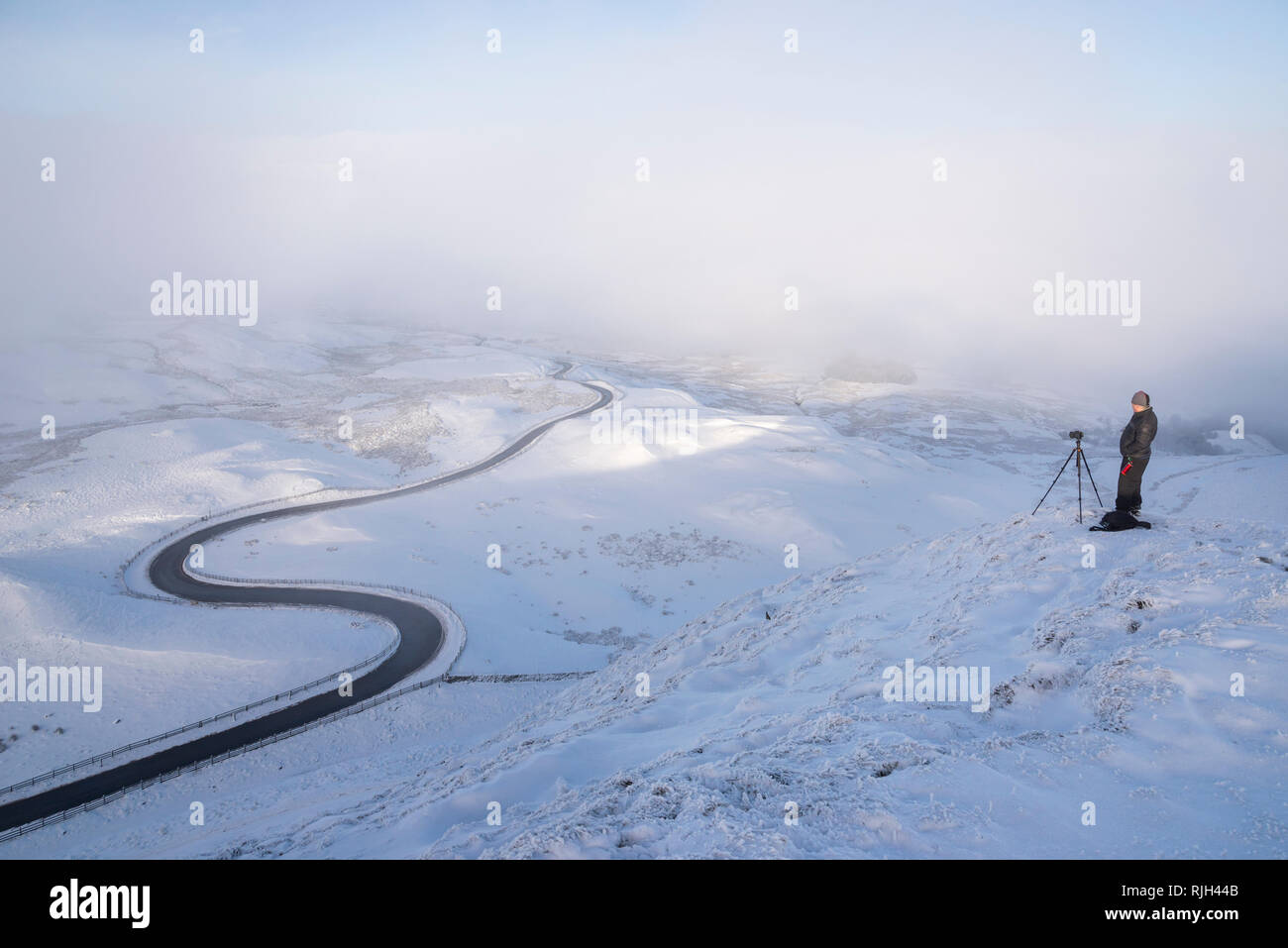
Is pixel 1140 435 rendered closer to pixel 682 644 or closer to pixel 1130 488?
pixel 1130 488

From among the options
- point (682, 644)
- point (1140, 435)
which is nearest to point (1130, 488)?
point (1140, 435)

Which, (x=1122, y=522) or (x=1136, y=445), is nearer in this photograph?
(x=1136, y=445)

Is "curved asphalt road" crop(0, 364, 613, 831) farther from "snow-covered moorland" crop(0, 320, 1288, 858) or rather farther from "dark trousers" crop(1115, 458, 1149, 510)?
"dark trousers" crop(1115, 458, 1149, 510)

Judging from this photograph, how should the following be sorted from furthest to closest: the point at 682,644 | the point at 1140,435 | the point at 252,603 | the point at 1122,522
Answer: the point at 252,603
the point at 682,644
the point at 1122,522
the point at 1140,435

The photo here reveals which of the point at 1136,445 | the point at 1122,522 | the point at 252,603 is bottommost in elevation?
the point at 252,603

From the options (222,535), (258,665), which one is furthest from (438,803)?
(222,535)
